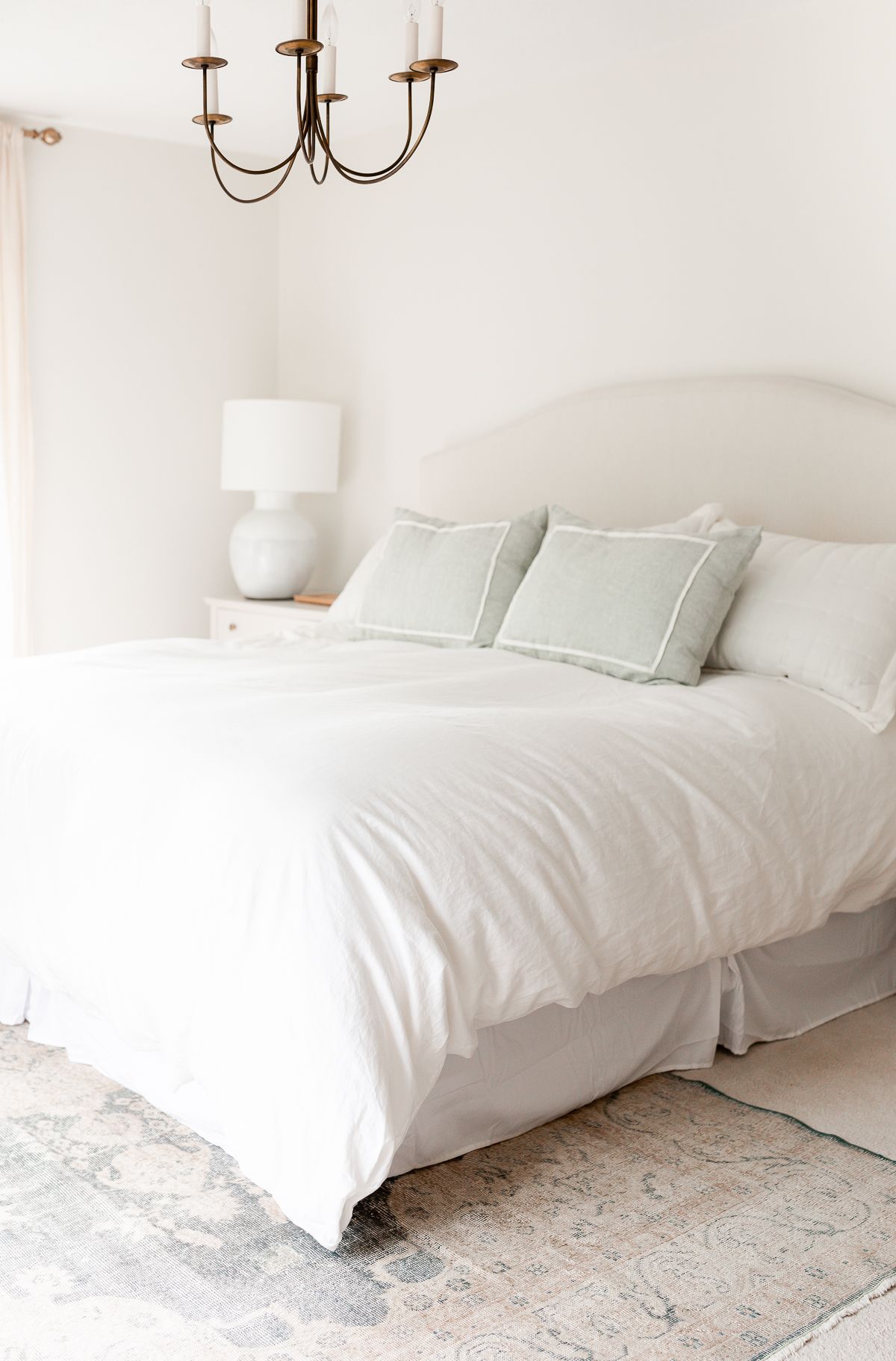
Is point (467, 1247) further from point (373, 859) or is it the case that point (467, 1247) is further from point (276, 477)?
point (276, 477)

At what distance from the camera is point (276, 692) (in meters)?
2.53

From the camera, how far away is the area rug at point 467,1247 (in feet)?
5.38

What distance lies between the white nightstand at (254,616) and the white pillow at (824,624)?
1.82 meters

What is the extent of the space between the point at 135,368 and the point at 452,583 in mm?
2084

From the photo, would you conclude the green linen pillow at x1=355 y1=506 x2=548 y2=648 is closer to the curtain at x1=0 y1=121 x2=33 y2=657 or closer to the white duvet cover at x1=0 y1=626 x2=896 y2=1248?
the white duvet cover at x1=0 y1=626 x2=896 y2=1248

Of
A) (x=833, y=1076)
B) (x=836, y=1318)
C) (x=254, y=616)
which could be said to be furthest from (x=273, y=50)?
(x=836, y=1318)

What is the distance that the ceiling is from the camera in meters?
3.34

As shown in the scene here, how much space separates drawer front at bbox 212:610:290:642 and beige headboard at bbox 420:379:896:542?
2.45 feet

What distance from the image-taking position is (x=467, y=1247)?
1838 millimetres

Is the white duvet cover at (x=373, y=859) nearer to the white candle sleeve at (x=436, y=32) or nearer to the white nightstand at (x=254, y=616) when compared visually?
the white candle sleeve at (x=436, y=32)

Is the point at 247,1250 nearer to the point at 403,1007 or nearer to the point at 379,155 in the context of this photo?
the point at 403,1007

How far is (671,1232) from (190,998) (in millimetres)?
798

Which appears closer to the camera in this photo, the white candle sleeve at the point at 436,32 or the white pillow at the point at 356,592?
the white candle sleeve at the point at 436,32

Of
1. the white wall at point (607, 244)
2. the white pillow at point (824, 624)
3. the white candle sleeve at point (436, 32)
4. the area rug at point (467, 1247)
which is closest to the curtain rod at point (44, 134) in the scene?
the white wall at point (607, 244)
